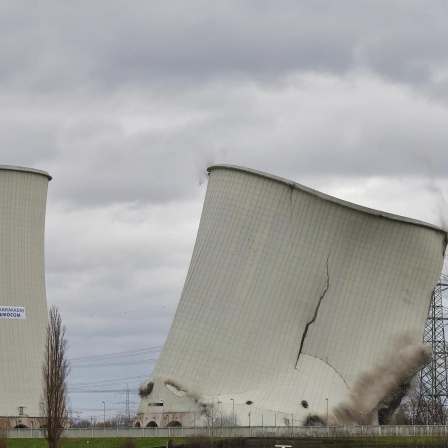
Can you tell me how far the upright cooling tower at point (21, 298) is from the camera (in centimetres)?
4225

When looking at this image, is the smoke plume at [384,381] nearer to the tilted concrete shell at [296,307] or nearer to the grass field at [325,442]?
the tilted concrete shell at [296,307]

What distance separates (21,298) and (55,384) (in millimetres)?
7023

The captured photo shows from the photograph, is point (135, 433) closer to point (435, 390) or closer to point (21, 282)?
point (21, 282)

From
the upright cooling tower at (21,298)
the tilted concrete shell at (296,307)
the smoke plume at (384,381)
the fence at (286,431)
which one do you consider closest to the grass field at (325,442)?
the fence at (286,431)

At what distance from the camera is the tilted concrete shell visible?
132ft

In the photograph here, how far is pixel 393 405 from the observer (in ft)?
136

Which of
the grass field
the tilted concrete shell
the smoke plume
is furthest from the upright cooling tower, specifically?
the smoke plume

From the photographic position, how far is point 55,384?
36156 mm

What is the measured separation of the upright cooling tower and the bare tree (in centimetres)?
476

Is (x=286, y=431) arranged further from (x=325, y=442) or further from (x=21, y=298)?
(x=21, y=298)

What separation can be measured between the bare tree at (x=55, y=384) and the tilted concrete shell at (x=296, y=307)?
545 centimetres

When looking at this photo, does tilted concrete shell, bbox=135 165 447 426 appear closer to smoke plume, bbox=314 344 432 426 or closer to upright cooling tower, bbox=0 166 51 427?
smoke plume, bbox=314 344 432 426

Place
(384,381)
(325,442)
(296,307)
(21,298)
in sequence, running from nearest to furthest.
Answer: (325,442) < (384,381) < (296,307) < (21,298)

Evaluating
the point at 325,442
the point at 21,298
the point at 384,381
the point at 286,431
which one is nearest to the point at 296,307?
the point at 384,381
